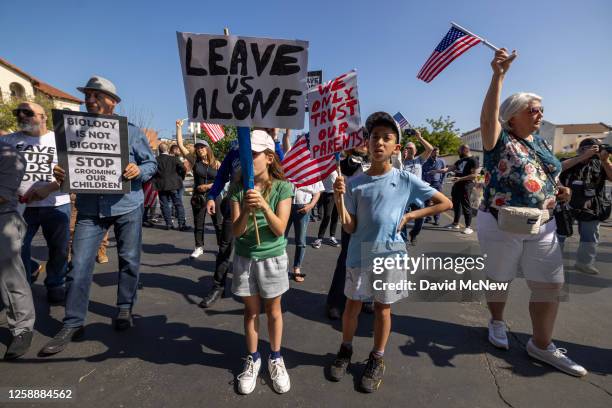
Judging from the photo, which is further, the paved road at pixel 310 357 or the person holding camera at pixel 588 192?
the person holding camera at pixel 588 192

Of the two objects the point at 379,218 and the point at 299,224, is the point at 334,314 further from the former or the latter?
the point at 379,218

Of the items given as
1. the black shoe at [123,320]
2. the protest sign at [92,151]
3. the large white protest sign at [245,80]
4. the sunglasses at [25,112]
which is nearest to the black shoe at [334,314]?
the black shoe at [123,320]

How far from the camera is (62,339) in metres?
2.55

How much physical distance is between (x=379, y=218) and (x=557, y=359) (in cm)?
188

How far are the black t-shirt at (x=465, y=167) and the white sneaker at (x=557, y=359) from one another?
214 inches

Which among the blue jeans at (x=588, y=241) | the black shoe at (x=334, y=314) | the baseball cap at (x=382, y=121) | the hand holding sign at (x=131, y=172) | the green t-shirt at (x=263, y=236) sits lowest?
the black shoe at (x=334, y=314)

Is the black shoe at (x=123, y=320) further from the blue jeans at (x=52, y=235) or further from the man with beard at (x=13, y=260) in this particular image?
the blue jeans at (x=52, y=235)

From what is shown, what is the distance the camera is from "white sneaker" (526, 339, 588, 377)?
7.54ft

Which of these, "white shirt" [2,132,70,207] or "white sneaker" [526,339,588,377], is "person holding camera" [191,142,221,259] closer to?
"white shirt" [2,132,70,207]

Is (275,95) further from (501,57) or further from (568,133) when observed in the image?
(568,133)

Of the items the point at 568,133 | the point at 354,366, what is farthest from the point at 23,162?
the point at 568,133

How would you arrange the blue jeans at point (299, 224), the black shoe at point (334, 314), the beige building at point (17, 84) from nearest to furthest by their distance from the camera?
the black shoe at point (334, 314), the blue jeans at point (299, 224), the beige building at point (17, 84)

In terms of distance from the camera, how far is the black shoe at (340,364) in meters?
2.24

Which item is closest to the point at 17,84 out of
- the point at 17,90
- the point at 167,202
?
the point at 17,90
